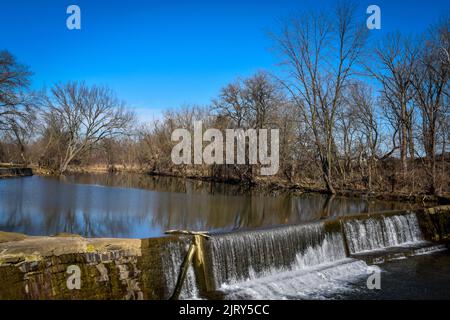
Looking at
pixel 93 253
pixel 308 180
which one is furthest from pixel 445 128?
pixel 93 253

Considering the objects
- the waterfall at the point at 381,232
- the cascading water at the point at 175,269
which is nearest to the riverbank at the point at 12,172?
the cascading water at the point at 175,269

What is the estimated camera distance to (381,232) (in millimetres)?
12500

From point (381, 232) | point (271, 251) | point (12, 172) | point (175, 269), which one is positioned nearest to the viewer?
point (175, 269)

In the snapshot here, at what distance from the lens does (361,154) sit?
25.1 metres

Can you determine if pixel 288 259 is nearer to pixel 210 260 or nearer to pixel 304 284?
pixel 304 284

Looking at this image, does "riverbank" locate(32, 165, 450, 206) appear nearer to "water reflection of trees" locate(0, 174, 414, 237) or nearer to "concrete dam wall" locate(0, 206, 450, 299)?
"water reflection of trees" locate(0, 174, 414, 237)

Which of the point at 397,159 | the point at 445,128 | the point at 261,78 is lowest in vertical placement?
the point at 397,159

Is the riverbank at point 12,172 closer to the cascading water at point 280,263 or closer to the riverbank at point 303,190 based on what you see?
the riverbank at point 303,190

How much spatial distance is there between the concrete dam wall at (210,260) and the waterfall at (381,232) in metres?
0.03

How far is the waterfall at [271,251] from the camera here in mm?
8656

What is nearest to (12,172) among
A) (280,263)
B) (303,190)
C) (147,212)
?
(147,212)

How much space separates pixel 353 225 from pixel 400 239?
238cm

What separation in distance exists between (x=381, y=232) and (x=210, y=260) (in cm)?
696
